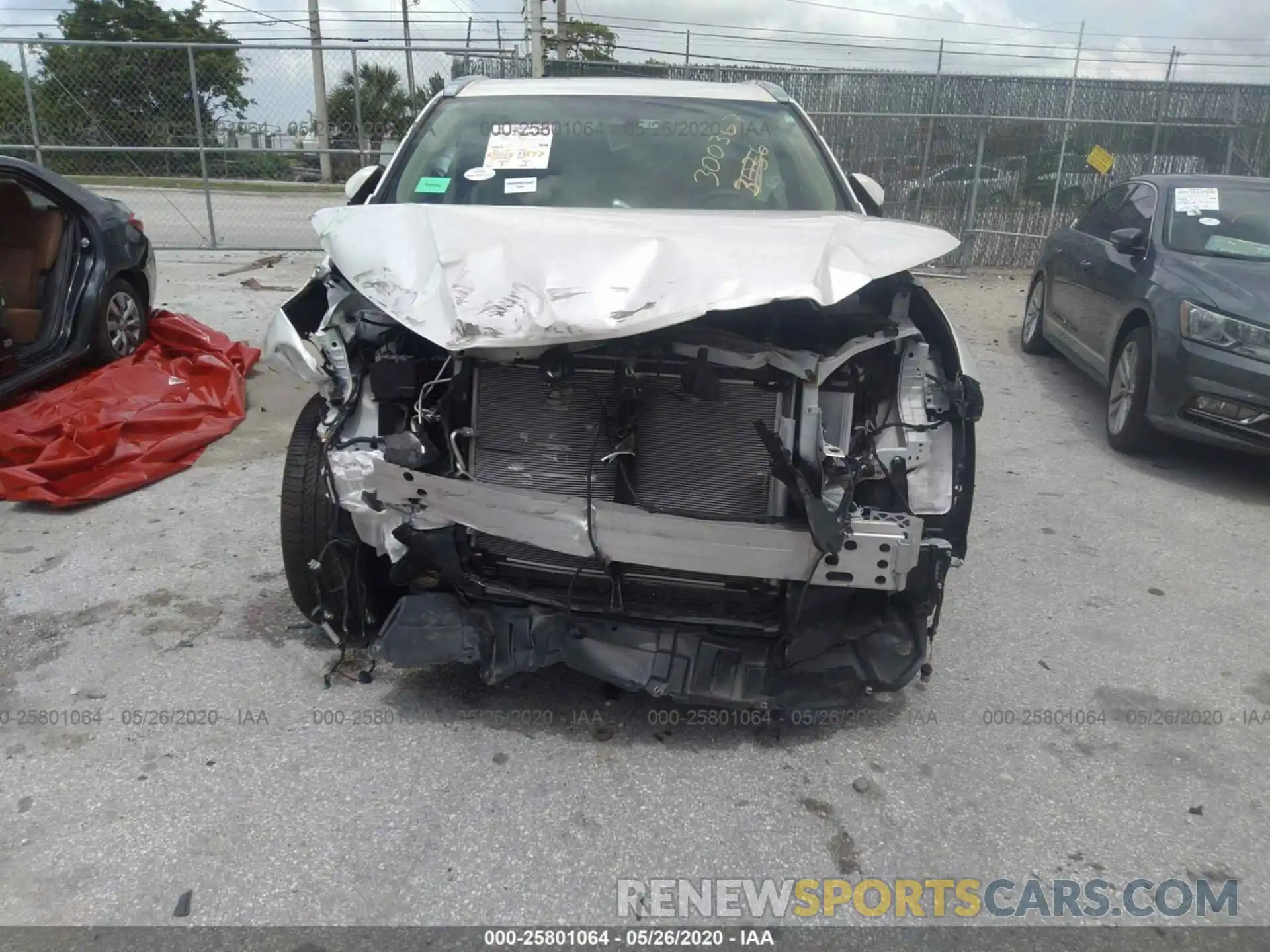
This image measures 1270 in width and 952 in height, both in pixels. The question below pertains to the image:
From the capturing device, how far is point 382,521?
2814 millimetres

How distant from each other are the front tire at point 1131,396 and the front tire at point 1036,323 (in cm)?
203

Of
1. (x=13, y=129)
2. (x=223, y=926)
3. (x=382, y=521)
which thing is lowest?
(x=223, y=926)

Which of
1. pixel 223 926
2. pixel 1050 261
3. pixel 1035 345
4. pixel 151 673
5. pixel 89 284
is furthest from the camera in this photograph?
pixel 1035 345

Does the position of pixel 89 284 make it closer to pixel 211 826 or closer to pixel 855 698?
pixel 211 826

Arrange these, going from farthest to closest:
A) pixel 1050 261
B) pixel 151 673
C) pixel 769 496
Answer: pixel 1050 261, pixel 151 673, pixel 769 496

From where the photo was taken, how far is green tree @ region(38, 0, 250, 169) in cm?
1105

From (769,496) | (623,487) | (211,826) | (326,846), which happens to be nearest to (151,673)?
(211,826)

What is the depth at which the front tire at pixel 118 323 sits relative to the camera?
5551mm

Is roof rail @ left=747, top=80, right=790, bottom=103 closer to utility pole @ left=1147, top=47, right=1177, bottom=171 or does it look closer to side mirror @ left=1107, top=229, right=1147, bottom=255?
side mirror @ left=1107, top=229, right=1147, bottom=255

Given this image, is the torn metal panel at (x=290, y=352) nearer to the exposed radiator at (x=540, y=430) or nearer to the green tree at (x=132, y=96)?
the exposed radiator at (x=540, y=430)

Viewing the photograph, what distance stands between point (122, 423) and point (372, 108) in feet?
26.8

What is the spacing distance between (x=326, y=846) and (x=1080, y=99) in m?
12.9

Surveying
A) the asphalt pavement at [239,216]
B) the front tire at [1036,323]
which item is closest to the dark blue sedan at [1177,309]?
the front tire at [1036,323]

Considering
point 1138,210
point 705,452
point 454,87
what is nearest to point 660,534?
point 705,452
